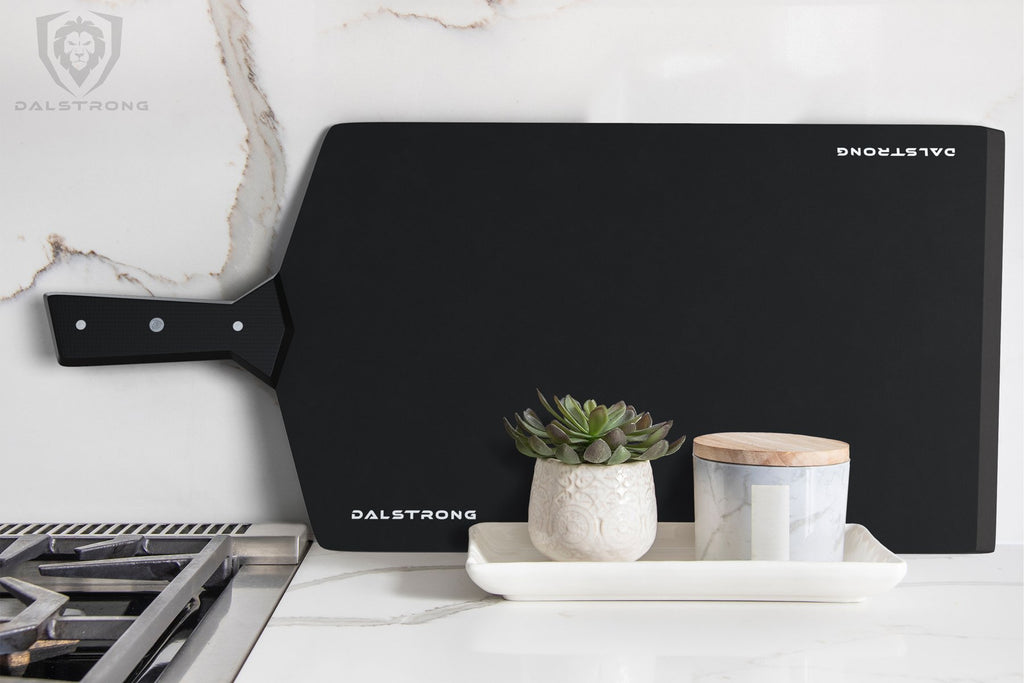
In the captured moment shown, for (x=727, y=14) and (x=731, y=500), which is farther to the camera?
(x=727, y=14)

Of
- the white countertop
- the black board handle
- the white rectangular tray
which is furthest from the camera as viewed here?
the black board handle

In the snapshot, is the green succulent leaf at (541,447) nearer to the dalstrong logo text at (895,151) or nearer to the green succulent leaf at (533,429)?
the green succulent leaf at (533,429)

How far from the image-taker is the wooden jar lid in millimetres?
737

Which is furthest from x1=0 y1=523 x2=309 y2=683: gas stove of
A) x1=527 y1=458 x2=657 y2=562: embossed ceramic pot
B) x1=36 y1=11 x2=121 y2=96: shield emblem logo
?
x1=36 y1=11 x2=121 y2=96: shield emblem logo

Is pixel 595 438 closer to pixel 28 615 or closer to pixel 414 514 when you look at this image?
pixel 414 514

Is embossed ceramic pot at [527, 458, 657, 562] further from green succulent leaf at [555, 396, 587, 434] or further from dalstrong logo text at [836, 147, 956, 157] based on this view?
dalstrong logo text at [836, 147, 956, 157]

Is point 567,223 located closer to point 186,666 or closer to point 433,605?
point 433,605

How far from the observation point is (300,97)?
918 mm

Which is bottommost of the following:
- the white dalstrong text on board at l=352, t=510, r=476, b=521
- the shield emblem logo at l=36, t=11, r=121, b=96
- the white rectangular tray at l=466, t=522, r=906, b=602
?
the white rectangular tray at l=466, t=522, r=906, b=602

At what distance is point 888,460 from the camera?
897mm

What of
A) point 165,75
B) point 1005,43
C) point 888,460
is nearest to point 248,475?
point 165,75

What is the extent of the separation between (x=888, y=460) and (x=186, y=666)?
0.71m

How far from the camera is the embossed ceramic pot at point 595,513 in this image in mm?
741

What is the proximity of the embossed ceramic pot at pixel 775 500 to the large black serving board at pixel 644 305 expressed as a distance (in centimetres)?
14
